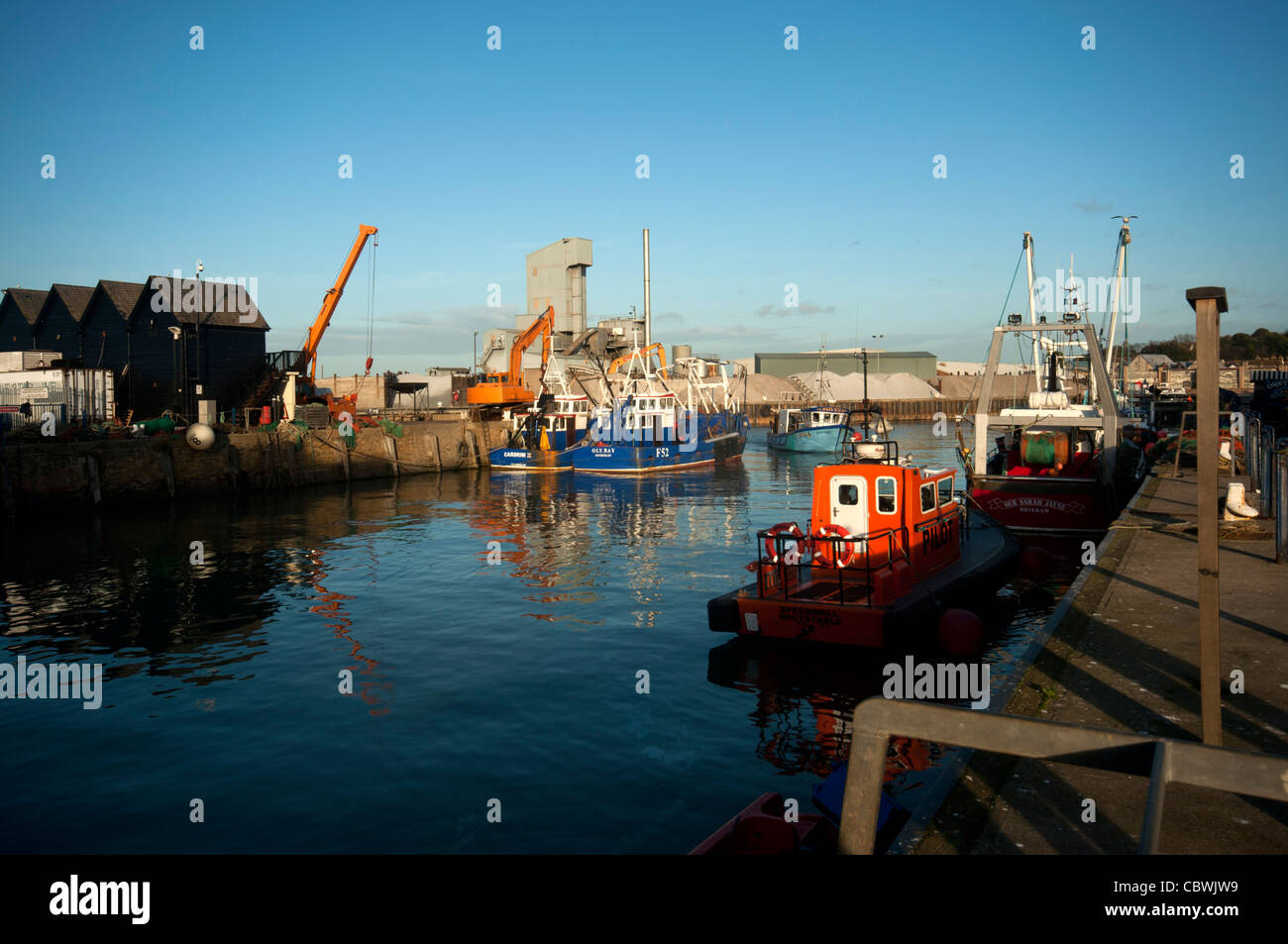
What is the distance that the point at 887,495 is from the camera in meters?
16.9

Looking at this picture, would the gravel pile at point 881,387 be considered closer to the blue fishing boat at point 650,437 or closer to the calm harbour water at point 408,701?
the blue fishing boat at point 650,437

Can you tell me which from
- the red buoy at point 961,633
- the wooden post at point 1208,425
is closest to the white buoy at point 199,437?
the red buoy at point 961,633

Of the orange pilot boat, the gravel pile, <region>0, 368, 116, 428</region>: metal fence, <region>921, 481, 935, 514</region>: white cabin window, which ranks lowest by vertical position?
the orange pilot boat

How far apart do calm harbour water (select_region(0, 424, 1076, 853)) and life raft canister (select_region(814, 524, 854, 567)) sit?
1.88 m

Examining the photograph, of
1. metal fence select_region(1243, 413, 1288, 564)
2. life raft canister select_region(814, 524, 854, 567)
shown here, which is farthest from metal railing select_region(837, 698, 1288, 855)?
metal fence select_region(1243, 413, 1288, 564)

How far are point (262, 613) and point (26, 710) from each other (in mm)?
5980

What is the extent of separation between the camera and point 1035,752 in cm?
412

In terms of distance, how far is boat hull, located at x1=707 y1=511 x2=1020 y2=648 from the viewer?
14.5 metres

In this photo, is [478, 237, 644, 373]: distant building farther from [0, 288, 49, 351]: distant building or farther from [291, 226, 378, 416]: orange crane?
[0, 288, 49, 351]: distant building

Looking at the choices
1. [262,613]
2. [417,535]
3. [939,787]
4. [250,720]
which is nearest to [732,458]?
[417,535]

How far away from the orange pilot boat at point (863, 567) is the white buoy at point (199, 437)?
34.6 metres

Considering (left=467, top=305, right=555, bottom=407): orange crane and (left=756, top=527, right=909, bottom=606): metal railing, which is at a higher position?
(left=467, top=305, right=555, bottom=407): orange crane
